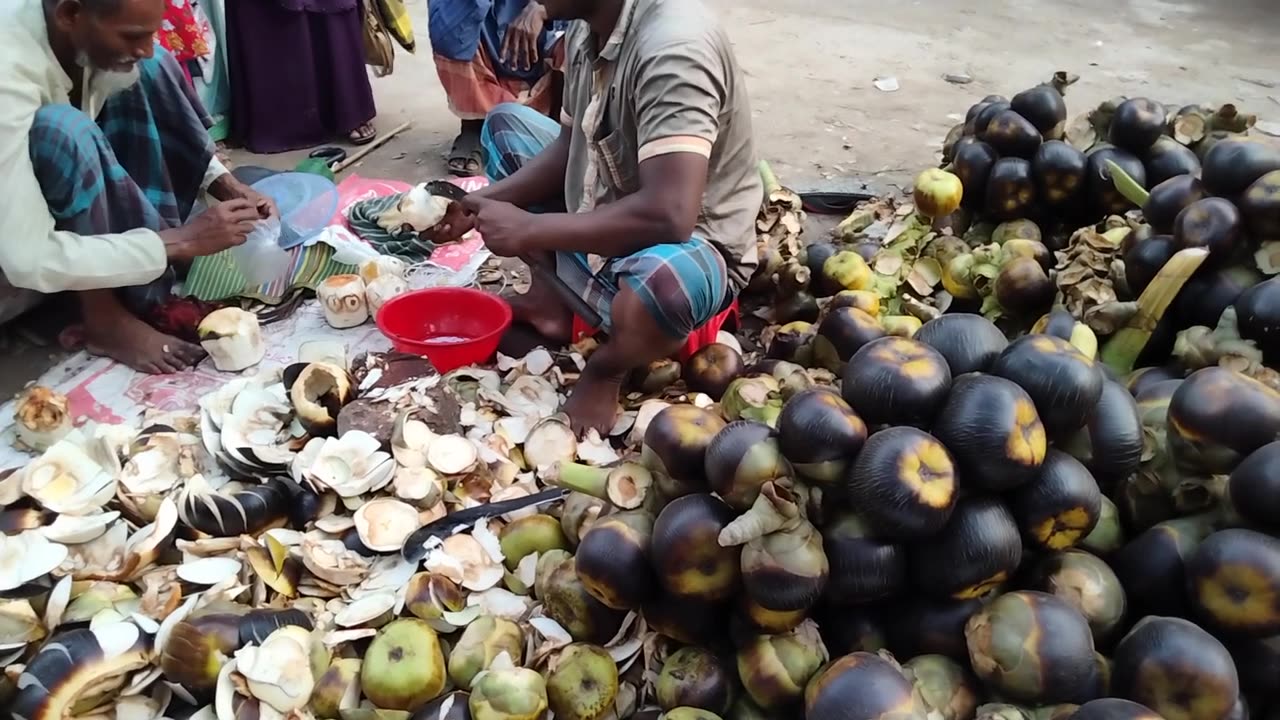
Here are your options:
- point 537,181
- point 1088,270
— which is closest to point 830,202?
point 537,181

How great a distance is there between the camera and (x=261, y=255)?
9.86ft

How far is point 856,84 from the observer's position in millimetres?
5742

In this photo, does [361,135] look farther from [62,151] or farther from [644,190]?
[644,190]

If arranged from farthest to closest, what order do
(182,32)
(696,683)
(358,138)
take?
(358,138) → (182,32) → (696,683)

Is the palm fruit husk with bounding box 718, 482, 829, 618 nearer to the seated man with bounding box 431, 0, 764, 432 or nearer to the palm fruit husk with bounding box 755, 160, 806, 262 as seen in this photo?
the seated man with bounding box 431, 0, 764, 432

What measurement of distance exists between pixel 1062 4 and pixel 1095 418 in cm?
755

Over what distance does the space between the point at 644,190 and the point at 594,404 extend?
60 cm

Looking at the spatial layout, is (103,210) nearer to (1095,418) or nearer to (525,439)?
(525,439)

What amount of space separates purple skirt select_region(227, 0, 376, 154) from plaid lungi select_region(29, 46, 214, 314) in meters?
1.44

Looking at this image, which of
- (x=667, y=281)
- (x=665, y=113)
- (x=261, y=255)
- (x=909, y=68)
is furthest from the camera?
(x=909, y=68)

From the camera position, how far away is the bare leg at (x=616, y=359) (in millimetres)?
2346

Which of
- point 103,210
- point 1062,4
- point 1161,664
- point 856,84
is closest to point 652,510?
point 1161,664

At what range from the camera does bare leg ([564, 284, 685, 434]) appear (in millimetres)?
2346

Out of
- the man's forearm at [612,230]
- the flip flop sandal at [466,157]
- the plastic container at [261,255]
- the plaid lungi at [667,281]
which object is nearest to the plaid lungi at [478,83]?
the flip flop sandal at [466,157]
